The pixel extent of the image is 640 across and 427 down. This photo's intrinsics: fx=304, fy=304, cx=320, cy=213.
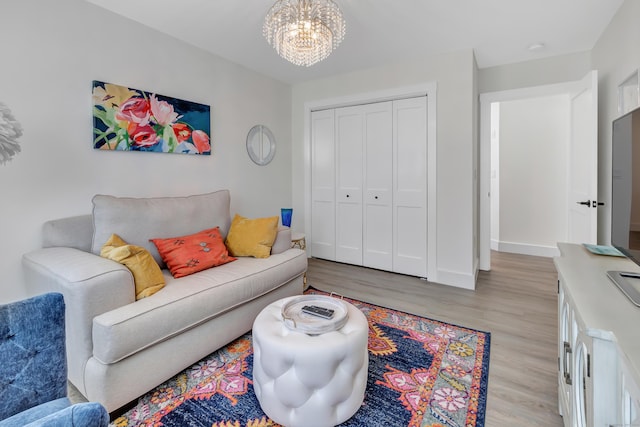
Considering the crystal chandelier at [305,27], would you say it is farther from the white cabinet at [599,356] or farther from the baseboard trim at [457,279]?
the baseboard trim at [457,279]

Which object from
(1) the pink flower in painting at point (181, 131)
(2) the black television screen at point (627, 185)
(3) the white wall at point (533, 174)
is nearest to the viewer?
(2) the black television screen at point (627, 185)

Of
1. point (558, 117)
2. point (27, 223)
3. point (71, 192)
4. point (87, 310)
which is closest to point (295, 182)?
point (71, 192)

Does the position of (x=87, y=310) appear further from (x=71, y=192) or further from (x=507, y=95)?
(x=507, y=95)

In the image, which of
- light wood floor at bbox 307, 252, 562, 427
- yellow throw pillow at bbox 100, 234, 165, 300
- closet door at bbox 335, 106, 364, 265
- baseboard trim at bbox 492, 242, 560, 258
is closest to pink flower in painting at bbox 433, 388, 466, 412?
light wood floor at bbox 307, 252, 562, 427

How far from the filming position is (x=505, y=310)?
2.70 m

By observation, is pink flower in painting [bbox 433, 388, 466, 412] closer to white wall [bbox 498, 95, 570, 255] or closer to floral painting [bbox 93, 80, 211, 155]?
floral painting [bbox 93, 80, 211, 155]

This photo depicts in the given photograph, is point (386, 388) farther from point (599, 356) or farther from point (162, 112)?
point (162, 112)

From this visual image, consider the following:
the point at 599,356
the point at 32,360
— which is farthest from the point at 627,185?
the point at 32,360

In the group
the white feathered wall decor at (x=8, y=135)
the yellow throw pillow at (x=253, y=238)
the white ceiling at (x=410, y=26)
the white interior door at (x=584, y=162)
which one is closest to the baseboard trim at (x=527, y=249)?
the white interior door at (x=584, y=162)

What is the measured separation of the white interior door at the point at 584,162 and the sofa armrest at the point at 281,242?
8.75ft

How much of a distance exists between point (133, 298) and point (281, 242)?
131 cm

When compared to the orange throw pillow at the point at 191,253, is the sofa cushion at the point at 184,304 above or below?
below

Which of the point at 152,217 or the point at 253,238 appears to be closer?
the point at 152,217

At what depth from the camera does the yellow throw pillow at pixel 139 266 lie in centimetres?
177
